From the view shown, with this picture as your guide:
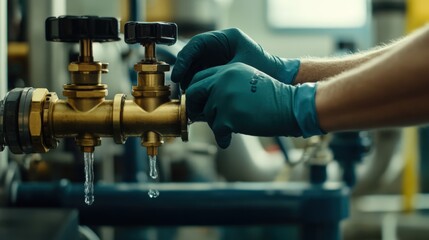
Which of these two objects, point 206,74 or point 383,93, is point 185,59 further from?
point 383,93

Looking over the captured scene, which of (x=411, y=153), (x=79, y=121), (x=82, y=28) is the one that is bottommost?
(x=411, y=153)

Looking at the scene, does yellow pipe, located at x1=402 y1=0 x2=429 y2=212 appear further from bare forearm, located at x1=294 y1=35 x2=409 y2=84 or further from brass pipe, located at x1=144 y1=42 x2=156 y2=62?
brass pipe, located at x1=144 y1=42 x2=156 y2=62

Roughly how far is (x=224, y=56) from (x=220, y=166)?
1217 mm

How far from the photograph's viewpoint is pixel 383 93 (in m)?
0.72

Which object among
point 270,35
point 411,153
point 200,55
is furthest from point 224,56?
point 270,35

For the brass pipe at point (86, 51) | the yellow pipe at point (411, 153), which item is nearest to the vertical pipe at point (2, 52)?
the brass pipe at point (86, 51)

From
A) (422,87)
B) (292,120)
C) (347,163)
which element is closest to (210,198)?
(347,163)

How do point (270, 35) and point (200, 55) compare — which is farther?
point (270, 35)

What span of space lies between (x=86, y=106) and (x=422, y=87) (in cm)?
36

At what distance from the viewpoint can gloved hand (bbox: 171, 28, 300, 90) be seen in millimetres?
874

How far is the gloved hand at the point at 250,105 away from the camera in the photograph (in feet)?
2.55

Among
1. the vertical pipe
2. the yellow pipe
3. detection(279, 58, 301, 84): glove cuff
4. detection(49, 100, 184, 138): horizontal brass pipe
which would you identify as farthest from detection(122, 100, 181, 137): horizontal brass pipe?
the yellow pipe

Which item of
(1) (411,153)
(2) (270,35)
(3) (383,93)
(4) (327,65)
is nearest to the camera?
(3) (383,93)

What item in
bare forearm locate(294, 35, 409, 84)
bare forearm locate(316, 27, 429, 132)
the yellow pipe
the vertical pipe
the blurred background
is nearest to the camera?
bare forearm locate(316, 27, 429, 132)
